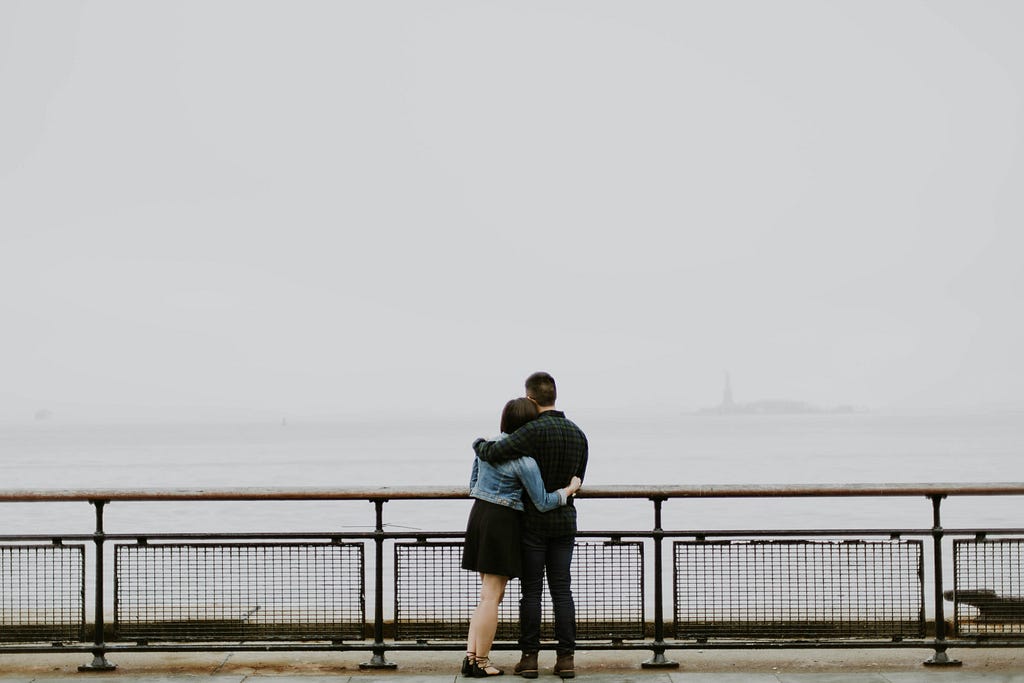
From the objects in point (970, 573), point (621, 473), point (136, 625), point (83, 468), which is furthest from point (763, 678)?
point (83, 468)

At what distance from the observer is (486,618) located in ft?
18.7

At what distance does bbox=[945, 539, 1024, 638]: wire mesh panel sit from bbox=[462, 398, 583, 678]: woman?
2374mm

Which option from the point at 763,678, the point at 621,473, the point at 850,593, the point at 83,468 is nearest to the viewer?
the point at 763,678

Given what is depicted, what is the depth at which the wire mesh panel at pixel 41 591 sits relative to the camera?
6023 mm

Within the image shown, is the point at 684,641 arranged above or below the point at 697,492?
below

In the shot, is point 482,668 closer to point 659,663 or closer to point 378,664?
point 378,664

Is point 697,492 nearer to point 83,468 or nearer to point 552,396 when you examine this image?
point 552,396

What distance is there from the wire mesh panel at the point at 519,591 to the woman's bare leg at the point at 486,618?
0.36 m

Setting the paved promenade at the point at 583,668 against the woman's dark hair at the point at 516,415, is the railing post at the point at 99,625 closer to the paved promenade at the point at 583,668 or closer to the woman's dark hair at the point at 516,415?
the paved promenade at the point at 583,668

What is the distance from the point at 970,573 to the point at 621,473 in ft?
182

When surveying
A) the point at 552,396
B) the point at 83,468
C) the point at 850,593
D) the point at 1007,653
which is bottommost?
the point at 83,468

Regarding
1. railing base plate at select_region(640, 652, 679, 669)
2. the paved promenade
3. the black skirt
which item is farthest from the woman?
railing base plate at select_region(640, 652, 679, 669)

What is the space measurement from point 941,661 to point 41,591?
527 centimetres

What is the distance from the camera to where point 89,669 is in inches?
236
